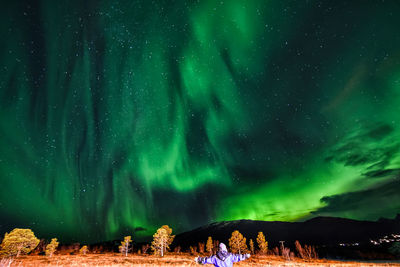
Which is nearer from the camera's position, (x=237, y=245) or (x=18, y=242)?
(x=18, y=242)

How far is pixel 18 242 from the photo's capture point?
54.4 m

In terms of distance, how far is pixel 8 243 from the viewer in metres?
53.3

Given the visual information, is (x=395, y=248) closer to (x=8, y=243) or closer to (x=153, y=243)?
(x=153, y=243)

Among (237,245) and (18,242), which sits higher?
(18,242)

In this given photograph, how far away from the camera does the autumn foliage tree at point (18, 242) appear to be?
53312mm

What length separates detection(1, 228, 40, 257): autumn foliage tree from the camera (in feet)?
175

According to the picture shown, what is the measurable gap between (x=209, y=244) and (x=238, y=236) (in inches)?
581

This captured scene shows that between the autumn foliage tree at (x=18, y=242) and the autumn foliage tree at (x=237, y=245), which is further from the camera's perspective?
the autumn foliage tree at (x=237, y=245)

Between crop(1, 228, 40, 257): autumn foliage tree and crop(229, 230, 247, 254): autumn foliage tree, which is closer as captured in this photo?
crop(1, 228, 40, 257): autumn foliage tree

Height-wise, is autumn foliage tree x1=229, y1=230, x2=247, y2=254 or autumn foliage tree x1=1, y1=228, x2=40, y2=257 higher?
autumn foliage tree x1=1, y1=228, x2=40, y2=257

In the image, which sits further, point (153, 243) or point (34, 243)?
point (153, 243)

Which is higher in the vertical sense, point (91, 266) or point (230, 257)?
point (230, 257)

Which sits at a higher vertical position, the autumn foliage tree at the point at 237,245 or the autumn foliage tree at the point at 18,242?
the autumn foliage tree at the point at 18,242

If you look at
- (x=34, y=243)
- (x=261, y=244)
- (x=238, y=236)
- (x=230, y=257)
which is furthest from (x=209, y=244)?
(x=230, y=257)
